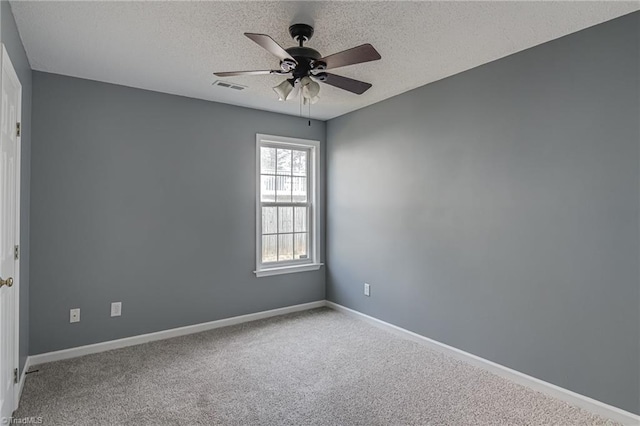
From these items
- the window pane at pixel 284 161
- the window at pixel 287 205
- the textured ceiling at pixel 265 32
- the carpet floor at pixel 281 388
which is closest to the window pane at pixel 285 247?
the window at pixel 287 205

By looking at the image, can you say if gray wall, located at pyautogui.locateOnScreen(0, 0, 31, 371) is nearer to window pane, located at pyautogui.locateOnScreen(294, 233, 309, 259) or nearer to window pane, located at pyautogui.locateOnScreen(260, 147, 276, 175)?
window pane, located at pyautogui.locateOnScreen(260, 147, 276, 175)

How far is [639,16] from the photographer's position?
2.17 metres

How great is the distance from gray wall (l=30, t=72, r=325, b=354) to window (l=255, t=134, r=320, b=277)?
143mm

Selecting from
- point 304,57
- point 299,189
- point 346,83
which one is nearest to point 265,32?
point 304,57

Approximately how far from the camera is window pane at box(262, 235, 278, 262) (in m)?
4.44

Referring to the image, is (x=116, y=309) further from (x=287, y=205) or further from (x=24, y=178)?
(x=287, y=205)

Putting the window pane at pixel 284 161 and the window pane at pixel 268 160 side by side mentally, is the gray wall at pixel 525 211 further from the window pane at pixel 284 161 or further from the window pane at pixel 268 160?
the window pane at pixel 268 160

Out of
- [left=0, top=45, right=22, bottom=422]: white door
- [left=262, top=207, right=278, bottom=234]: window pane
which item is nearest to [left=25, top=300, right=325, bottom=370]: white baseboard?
[left=0, top=45, right=22, bottom=422]: white door

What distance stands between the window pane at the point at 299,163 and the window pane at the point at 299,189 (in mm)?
83

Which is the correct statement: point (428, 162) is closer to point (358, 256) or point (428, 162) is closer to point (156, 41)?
point (358, 256)

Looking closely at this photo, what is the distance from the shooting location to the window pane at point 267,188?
14.5 ft

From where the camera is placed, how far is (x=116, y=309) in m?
3.44

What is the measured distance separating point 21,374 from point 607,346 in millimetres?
4078

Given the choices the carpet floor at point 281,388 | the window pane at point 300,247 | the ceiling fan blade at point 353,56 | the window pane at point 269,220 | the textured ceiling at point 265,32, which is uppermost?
the textured ceiling at point 265,32
